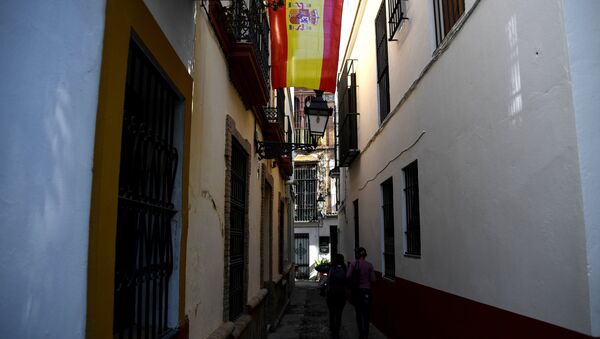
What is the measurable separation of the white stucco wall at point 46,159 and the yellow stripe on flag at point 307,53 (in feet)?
16.4

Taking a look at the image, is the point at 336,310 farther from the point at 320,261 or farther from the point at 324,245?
the point at 324,245

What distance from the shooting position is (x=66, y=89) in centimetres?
219

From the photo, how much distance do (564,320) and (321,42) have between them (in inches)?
198

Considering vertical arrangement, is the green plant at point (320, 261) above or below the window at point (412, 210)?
below

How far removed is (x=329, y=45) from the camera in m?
7.23

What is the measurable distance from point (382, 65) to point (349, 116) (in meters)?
3.67

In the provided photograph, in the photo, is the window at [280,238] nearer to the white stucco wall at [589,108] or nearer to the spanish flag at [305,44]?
the spanish flag at [305,44]

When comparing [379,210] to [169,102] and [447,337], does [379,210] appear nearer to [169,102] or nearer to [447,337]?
[447,337]

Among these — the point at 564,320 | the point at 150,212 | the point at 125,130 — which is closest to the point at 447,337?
the point at 564,320

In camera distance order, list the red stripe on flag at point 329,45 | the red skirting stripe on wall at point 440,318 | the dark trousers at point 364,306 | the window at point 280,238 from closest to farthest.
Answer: the red skirting stripe on wall at point 440,318
the red stripe on flag at point 329,45
the dark trousers at point 364,306
the window at point 280,238

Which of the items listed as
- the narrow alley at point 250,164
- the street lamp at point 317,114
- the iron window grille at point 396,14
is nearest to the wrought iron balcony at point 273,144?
the narrow alley at point 250,164

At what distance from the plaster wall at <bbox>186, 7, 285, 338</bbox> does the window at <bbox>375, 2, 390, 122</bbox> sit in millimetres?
4175

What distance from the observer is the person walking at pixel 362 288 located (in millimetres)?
8516

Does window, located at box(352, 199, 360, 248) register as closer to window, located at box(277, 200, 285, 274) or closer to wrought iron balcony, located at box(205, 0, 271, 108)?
window, located at box(277, 200, 285, 274)
